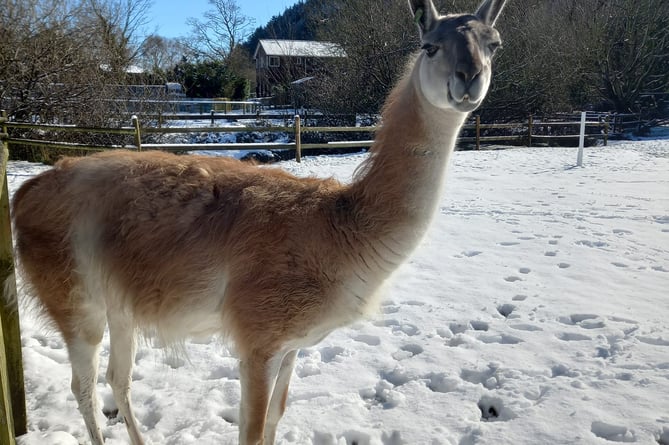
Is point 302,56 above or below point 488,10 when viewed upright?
above

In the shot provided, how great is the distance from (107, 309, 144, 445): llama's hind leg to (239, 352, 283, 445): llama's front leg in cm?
82

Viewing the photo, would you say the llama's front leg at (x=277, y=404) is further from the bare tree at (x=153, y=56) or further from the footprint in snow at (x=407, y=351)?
the bare tree at (x=153, y=56)

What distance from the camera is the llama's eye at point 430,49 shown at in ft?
7.75

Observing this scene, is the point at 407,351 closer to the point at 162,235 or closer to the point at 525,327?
the point at 525,327

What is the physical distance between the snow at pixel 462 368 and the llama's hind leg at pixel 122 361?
194 millimetres

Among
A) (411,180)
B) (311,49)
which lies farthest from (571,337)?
(311,49)

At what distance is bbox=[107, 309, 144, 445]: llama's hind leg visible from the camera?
107 inches

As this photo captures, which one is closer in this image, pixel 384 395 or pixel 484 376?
pixel 384 395

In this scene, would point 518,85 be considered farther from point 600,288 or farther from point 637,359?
point 637,359

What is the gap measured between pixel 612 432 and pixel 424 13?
257 centimetres

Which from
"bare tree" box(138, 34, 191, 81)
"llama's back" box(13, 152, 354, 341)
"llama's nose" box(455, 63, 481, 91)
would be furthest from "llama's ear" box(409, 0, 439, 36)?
"bare tree" box(138, 34, 191, 81)

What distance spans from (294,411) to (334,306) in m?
1.04

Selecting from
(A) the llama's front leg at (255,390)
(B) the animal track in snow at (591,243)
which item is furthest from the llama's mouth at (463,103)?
(B) the animal track in snow at (591,243)

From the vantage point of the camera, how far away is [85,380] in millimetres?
2631
